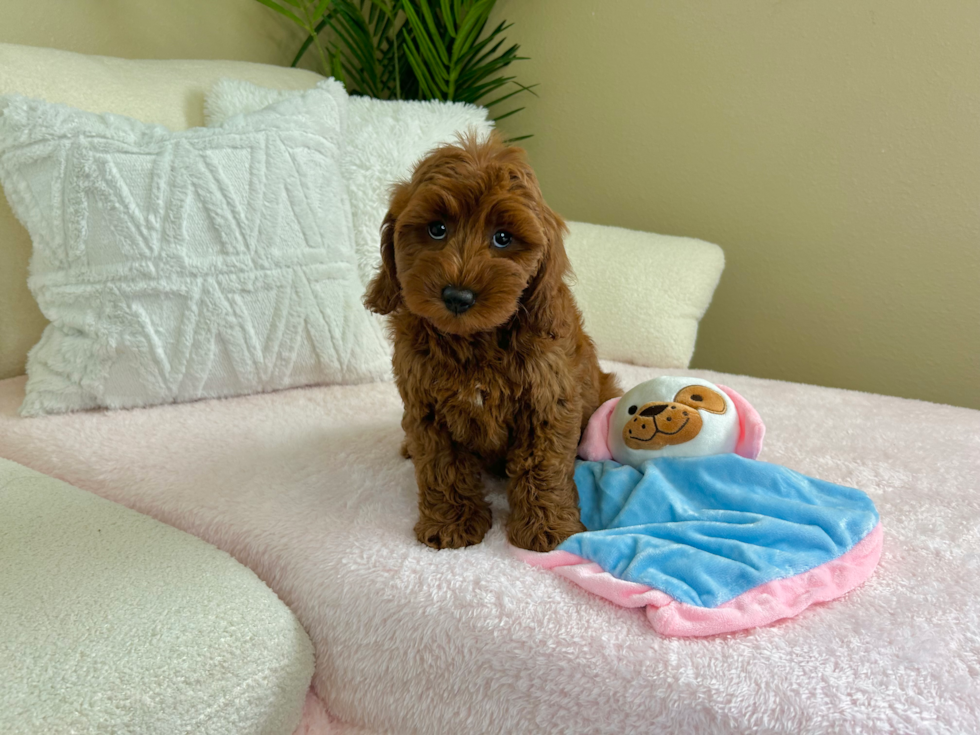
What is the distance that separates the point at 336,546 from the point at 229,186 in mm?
1079

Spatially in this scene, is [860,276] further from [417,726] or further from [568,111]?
[417,726]

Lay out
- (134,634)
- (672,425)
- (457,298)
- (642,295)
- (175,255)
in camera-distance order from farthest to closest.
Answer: (642,295) < (175,255) < (672,425) < (457,298) < (134,634)

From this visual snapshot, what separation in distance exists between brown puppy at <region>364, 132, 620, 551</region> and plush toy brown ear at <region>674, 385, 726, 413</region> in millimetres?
256

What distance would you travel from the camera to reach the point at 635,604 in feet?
3.55

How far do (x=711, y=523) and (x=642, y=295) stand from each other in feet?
4.15

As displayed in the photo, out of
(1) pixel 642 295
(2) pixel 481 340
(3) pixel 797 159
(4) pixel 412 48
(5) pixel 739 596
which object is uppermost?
(4) pixel 412 48

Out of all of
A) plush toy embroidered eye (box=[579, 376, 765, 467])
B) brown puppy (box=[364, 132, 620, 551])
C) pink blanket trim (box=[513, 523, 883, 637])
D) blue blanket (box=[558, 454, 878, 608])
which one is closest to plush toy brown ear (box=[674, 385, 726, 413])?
plush toy embroidered eye (box=[579, 376, 765, 467])

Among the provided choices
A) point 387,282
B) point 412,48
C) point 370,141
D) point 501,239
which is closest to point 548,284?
point 501,239

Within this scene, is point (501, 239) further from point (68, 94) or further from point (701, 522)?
point (68, 94)

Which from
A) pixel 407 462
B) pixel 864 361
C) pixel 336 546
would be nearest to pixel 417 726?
pixel 336 546

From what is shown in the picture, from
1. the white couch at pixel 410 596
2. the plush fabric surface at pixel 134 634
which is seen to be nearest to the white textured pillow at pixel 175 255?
the white couch at pixel 410 596

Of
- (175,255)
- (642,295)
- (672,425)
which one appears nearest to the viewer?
(672,425)

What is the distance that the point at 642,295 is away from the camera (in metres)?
2.38

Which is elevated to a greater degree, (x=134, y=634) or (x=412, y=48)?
(x=412, y=48)
